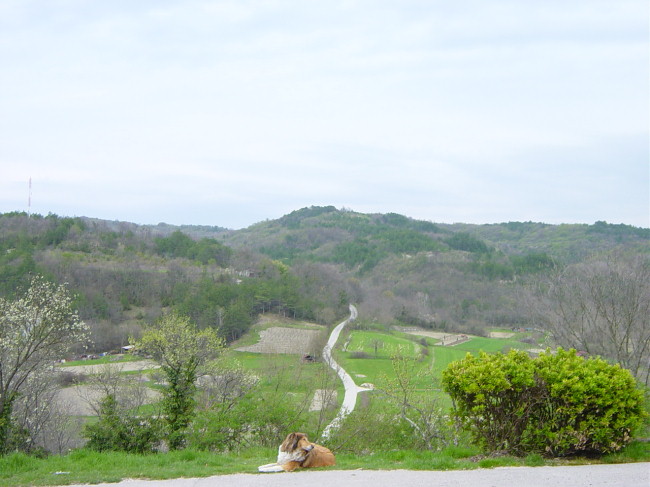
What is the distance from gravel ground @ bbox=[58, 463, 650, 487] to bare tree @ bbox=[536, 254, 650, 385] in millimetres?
8233

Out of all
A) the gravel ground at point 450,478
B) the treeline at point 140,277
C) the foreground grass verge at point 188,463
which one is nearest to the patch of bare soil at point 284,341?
the treeline at point 140,277

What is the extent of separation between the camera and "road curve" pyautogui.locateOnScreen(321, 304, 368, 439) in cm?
1103

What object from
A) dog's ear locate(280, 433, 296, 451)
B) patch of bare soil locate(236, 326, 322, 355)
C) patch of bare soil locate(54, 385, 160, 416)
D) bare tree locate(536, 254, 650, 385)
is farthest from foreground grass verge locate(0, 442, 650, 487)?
patch of bare soil locate(236, 326, 322, 355)

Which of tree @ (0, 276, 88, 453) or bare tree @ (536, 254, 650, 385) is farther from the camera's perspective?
bare tree @ (536, 254, 650, 385)

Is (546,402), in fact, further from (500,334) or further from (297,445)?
(500,334)

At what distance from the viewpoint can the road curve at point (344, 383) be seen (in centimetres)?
1103

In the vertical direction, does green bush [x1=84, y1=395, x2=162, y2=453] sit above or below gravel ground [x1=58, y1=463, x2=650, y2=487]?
below

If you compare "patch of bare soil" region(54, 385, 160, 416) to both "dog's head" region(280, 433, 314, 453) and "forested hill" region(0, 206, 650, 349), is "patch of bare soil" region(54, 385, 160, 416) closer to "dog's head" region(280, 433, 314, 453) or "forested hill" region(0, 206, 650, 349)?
"dog's head" region(280, 433, 314, 453)

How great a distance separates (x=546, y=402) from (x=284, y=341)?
46740 millimetres

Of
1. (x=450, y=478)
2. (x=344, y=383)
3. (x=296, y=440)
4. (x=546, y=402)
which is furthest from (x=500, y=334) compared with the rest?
(x=450, y=478)

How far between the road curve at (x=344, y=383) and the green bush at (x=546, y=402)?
3895 mm

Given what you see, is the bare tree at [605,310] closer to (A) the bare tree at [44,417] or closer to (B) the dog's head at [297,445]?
(B) the dog's head at [297,445]

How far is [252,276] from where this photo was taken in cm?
8406

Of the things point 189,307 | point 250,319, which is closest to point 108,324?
point 189,307
